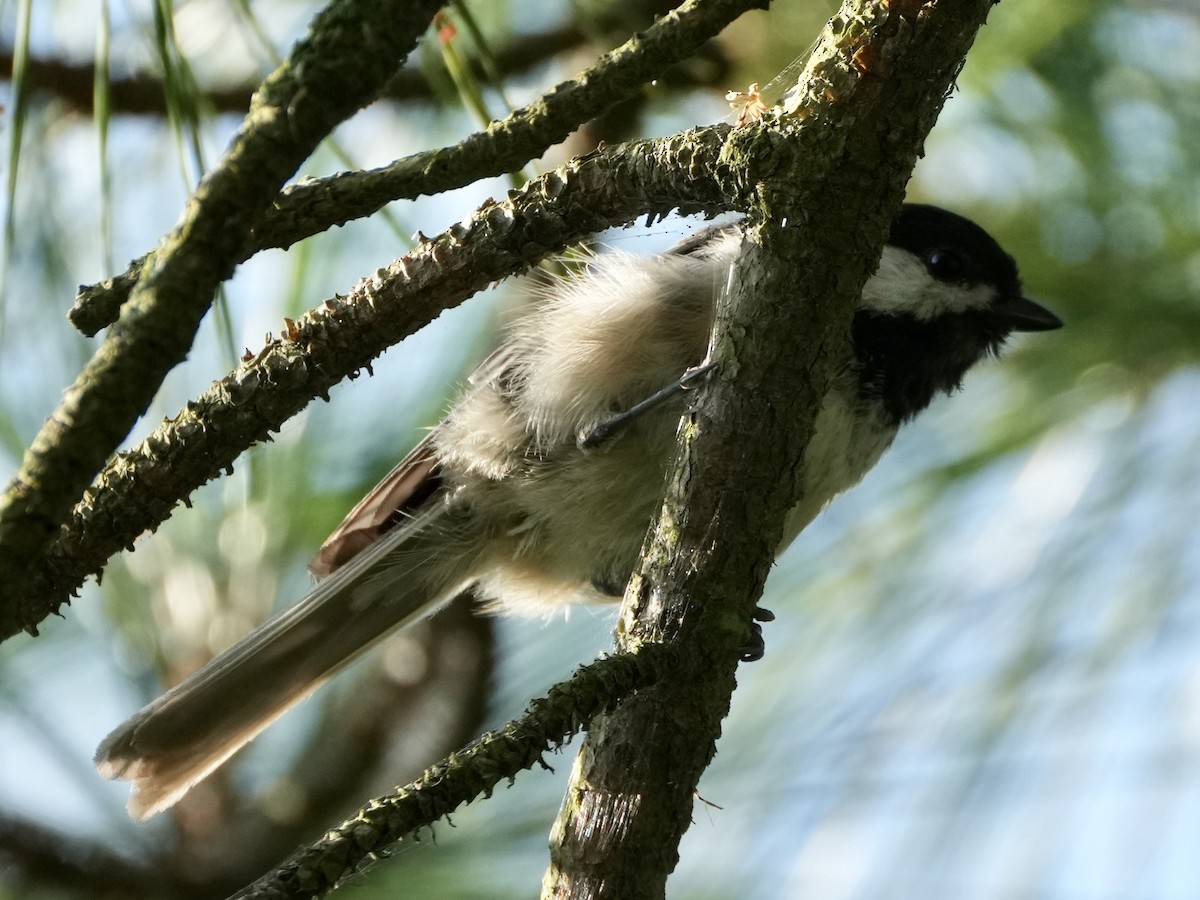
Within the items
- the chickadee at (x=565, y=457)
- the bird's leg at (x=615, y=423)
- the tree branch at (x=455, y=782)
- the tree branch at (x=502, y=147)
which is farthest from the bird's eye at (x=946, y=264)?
the tree branch at (x=455, y=782)

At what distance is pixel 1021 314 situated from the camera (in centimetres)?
209

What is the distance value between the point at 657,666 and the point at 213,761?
3.30 ft

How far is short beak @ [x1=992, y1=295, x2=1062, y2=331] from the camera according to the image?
208cm

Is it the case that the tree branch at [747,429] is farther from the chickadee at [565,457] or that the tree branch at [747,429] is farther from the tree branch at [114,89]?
the tree branch at [114,89]

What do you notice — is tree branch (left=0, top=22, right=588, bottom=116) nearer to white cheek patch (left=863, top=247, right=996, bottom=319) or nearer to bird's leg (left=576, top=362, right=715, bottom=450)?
bird's leg (left=576, top=362, right=715, bottom=450)

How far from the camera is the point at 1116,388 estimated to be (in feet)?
6.60

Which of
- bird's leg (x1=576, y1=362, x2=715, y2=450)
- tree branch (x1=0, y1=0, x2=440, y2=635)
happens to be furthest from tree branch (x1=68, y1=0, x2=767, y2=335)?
bird's leg (x1=576, y1=362, x2=715, y2=450)

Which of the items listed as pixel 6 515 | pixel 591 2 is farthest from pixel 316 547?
pixel 6 515

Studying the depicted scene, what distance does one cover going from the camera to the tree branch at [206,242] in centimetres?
65

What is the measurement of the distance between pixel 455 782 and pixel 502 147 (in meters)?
0.49

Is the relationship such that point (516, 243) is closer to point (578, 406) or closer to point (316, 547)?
point (578, 406)

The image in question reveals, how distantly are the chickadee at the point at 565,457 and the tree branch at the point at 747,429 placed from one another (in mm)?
700

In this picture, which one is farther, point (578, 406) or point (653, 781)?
point (578, 406)

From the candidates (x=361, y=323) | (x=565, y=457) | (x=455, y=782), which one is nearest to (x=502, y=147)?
(x=361, y=323)
